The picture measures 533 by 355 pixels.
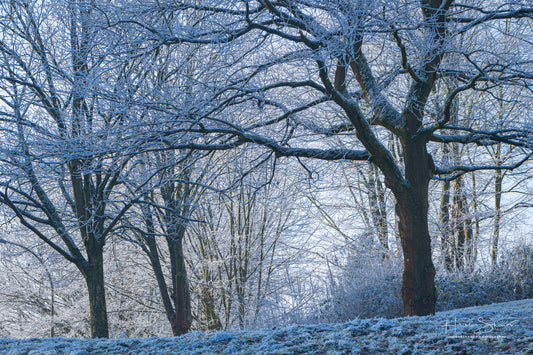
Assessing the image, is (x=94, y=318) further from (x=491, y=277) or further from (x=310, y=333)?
(x=491, y=277)

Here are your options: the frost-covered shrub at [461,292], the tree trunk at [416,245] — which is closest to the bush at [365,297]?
the frost-covered shrub at [461,292]

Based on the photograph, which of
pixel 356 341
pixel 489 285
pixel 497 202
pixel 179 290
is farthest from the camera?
pixel 497 202

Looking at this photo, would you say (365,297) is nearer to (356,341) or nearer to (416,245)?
(416,245)

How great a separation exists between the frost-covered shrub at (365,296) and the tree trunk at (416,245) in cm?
155

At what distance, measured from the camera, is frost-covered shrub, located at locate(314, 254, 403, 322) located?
820cm

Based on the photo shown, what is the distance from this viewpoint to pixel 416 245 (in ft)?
21.5

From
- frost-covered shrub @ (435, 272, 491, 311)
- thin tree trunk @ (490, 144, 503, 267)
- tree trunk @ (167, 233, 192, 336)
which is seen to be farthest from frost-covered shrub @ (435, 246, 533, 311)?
tree trunk @ (167, 233, 192, 336)

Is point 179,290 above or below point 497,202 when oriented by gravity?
below

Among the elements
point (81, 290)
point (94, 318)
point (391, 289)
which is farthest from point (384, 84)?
point (81, 290)

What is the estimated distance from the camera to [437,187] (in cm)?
1425

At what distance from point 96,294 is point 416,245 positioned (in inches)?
199

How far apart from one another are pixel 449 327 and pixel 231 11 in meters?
4.13

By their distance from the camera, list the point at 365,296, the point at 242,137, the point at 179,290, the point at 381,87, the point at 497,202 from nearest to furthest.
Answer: the point at 242,137 < the point at 381,87 < the point at 365,296 < the point at 179,290 < the point at 497,202

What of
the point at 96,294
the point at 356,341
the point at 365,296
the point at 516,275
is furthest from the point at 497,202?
the point at 356,341
